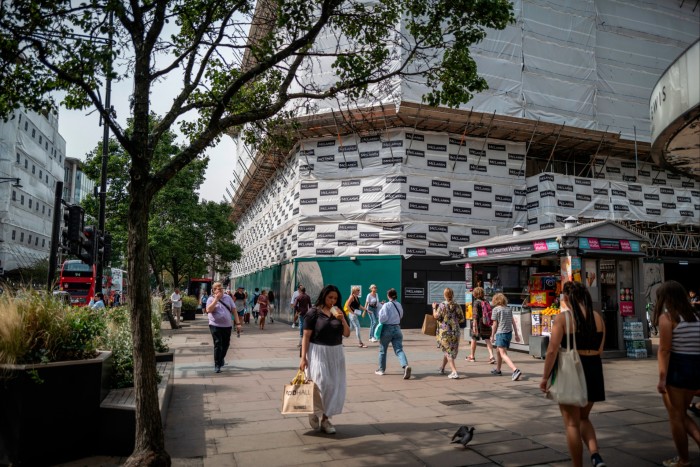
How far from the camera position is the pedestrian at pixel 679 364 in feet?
15.1

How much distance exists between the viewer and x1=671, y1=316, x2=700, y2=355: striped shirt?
4664 mm

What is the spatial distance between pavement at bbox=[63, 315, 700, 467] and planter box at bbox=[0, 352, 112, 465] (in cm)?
26

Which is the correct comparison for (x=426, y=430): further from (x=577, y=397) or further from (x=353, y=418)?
(x=577, y=397)

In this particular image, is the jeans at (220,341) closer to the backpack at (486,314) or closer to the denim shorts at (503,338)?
the denim shorts at (503,338)

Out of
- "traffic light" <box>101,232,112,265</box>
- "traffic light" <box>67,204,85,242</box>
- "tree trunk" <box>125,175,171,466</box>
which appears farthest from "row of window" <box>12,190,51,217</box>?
"tree trunk" <box>125,175,171,466</box>

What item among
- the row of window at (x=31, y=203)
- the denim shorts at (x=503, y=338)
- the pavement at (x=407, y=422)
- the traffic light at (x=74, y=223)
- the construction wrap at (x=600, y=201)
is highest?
the row of window at (x=31, y=203)

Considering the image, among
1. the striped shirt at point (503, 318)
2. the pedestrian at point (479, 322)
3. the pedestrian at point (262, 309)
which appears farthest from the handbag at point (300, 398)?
the pedestrian at point (262, 309)

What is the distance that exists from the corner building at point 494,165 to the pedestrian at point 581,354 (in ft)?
56.8

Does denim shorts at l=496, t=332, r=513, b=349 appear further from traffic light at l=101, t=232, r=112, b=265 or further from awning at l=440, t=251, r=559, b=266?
traffic light at l=101, t=232, r=112, b=265

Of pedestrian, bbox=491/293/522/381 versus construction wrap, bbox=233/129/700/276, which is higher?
construction wrap, bbox=233/129/700/276

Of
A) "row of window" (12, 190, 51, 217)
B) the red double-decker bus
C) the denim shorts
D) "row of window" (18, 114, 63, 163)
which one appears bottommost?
the denim shorts

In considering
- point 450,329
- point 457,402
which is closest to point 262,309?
point 450,329

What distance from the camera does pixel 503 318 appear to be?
10.2 metres

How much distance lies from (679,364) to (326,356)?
3670mm
